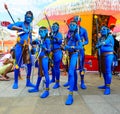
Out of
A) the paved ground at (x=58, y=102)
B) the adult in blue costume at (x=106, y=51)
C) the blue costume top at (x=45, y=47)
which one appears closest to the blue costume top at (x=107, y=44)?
the adult in blue costume at (x=106, y=51)

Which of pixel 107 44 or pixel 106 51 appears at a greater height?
pixel 107 44

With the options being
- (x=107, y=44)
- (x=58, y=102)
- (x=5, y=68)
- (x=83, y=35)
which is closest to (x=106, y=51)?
(x=107, y=44)

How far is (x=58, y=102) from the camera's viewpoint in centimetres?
603

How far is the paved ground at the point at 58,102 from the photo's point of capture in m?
5.30

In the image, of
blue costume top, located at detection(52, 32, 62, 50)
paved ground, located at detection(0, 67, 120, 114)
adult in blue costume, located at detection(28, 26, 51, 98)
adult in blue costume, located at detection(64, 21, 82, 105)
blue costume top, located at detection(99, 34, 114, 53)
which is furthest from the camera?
blue costume top, located at detection(52, 32, 62, 50)

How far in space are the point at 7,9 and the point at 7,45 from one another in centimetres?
1236

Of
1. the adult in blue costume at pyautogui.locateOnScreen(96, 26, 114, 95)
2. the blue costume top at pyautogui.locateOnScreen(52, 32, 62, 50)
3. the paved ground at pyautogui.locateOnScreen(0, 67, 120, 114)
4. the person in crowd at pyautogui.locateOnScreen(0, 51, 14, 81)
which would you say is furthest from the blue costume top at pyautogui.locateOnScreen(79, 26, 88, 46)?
the person in crowd at pyautogui.locateOnScreen(0, 51, 14, 81)

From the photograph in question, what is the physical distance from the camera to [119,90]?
7.44 meters

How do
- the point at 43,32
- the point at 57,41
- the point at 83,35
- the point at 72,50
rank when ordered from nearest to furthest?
the point at 72,50 → the point at 43,32 → the point at 57,41 → the point at 83,35

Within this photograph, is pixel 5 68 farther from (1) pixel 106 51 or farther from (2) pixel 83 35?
(1) pixel 106 51

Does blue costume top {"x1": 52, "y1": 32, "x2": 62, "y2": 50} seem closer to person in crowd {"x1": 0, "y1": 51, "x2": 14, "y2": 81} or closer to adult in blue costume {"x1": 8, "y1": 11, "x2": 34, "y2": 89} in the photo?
adult in blue costume {"x1": 8, "y1": 11, "x2": 34, "y2": 89}

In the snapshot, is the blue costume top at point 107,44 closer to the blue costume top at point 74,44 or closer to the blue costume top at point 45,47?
the blue costume top at point 74,44

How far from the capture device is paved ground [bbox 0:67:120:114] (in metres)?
5.30

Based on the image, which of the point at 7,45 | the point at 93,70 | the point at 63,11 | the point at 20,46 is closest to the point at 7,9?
the point at 20,46
